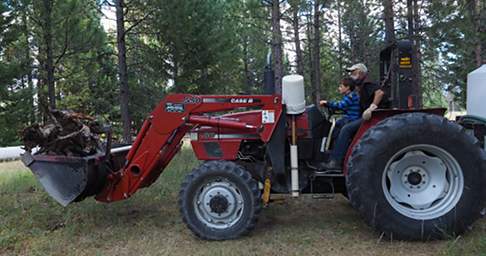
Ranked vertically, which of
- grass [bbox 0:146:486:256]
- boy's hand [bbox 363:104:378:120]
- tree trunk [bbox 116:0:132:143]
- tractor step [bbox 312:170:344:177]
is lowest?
grass [bbox 0:146:486:256]

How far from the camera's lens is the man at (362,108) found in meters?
5.03

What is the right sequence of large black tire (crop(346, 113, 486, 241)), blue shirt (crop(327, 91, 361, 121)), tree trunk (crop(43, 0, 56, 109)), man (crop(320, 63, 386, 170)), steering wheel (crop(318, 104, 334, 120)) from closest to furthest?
1. large black tire (crop(346, 113, 486, 241))
2. man (crop(320, 63, 386, 170))
3. blue shirt (crop(327, 91, 361, 121))
4. steering wheel (crop(318, 104, 334, 120))
5. tree trunk (crop(43, 0, 56, 109))

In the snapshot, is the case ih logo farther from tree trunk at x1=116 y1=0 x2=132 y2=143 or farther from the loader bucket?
tree trunk at x1=116 y1=0 x2=132 y2=143

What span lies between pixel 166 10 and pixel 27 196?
22.6 feet

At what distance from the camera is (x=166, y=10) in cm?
1277

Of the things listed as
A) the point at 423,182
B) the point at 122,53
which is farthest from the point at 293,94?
the point at 122,53

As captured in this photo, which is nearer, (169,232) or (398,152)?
(398,152)

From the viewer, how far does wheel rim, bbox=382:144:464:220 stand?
4688 millimetres

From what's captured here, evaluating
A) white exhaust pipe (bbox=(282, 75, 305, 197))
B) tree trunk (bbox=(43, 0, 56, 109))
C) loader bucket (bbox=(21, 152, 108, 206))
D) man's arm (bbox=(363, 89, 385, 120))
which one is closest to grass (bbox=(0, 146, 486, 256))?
loader bucket (bbox=(21, 152, 108, 206))

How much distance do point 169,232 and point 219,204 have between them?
78 cm

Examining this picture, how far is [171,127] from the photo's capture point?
5.31 m

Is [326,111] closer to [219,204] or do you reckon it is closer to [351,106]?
[351,106]

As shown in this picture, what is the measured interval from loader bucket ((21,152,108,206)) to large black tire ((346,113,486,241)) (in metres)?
2.76

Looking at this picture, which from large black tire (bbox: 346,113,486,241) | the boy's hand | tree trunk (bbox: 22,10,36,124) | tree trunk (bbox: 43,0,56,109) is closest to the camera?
large black tire (bbox: 346,113,486,241)
